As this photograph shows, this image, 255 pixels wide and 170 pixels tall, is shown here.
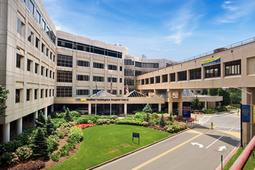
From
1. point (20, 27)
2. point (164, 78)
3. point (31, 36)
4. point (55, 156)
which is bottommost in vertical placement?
point (55, 156)

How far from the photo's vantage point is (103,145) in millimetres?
26859

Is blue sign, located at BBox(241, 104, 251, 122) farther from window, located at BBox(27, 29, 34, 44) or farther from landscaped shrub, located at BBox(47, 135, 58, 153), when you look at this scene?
window, located at BBox(27, 29, 34, 44)

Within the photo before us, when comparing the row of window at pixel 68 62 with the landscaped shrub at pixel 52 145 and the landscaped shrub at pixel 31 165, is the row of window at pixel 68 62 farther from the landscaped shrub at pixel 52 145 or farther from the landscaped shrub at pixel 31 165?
the landscaped shrub at pixel 31 165

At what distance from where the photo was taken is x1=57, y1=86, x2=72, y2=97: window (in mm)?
56062

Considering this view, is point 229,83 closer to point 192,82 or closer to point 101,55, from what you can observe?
point 192,82

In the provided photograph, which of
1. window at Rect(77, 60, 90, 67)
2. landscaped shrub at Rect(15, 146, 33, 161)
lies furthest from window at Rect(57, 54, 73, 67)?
landscaped shrub at Rect(15, 146, 33, 161)


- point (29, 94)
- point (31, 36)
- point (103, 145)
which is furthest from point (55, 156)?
point (31, 36)

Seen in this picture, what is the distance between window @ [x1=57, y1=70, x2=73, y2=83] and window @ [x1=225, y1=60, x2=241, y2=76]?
1575 inches

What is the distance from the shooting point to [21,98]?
26.7m

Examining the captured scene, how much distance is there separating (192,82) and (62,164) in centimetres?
3071

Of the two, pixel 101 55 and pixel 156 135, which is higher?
pixel 101 55

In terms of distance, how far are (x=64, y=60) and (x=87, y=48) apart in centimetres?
872

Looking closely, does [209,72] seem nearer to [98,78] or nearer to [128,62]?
[98,78]

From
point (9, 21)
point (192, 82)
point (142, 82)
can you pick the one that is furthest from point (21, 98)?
point (142, 82)
